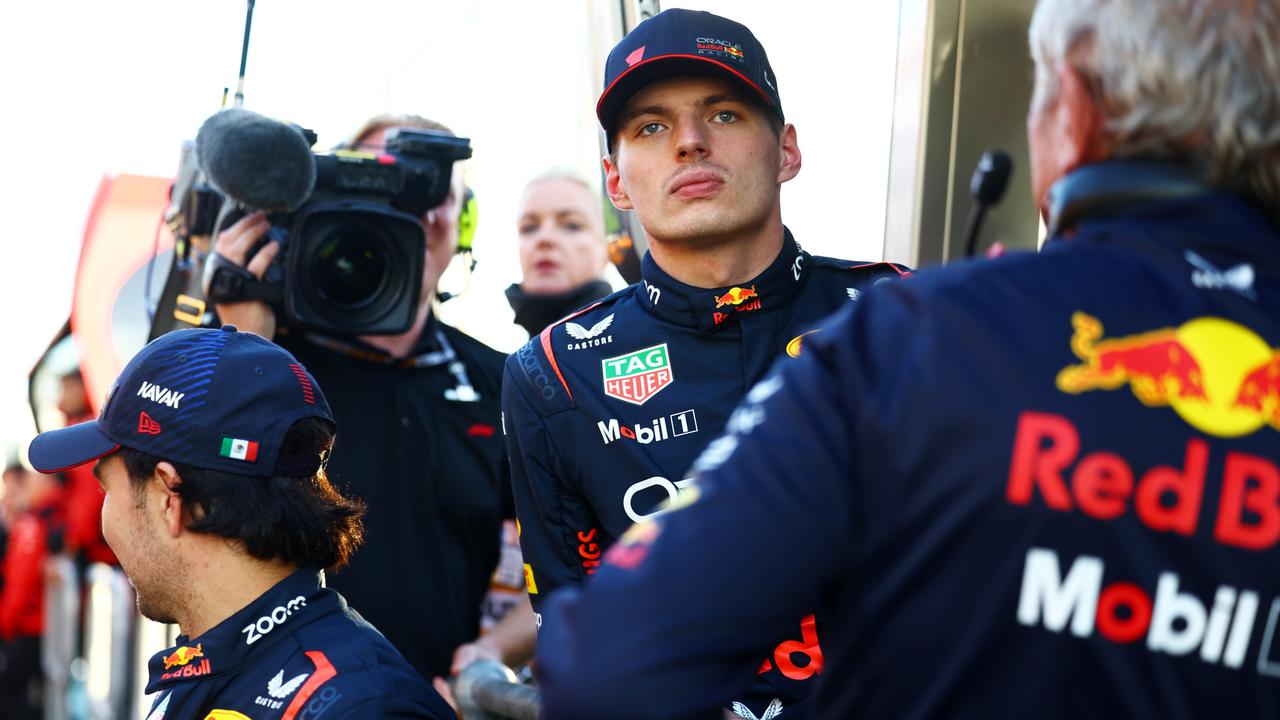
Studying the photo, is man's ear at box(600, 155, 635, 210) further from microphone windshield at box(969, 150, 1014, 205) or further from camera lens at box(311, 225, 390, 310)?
microphone windshield at box(969, 150, 1014, 205)

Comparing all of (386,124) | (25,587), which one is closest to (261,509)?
(386,124)

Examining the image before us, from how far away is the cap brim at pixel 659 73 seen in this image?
2.29 m

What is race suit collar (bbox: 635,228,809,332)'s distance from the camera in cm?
225

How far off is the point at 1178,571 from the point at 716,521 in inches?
13.5

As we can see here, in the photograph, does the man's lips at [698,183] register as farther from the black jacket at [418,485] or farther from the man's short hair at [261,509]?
the black jacket at [418,485]

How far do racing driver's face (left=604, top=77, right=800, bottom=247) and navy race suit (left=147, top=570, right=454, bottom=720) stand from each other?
0.80 metres

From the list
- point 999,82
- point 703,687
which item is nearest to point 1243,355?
point 703,687

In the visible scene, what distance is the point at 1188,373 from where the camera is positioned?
3.46 ft

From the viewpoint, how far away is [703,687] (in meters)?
1.04

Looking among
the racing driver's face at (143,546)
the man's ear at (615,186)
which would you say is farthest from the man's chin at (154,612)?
the man's ear at (615,186)

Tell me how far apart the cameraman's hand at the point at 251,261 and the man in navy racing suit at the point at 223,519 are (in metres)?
0.78

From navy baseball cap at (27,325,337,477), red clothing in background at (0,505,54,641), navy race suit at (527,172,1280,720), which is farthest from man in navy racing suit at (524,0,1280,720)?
red clothing in background at (0,505,54,641)

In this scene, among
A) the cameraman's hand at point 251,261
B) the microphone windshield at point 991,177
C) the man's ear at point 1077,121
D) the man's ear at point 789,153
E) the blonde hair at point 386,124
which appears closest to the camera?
the man's ear at point 1077,121

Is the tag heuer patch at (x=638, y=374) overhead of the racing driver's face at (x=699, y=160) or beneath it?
beneath
